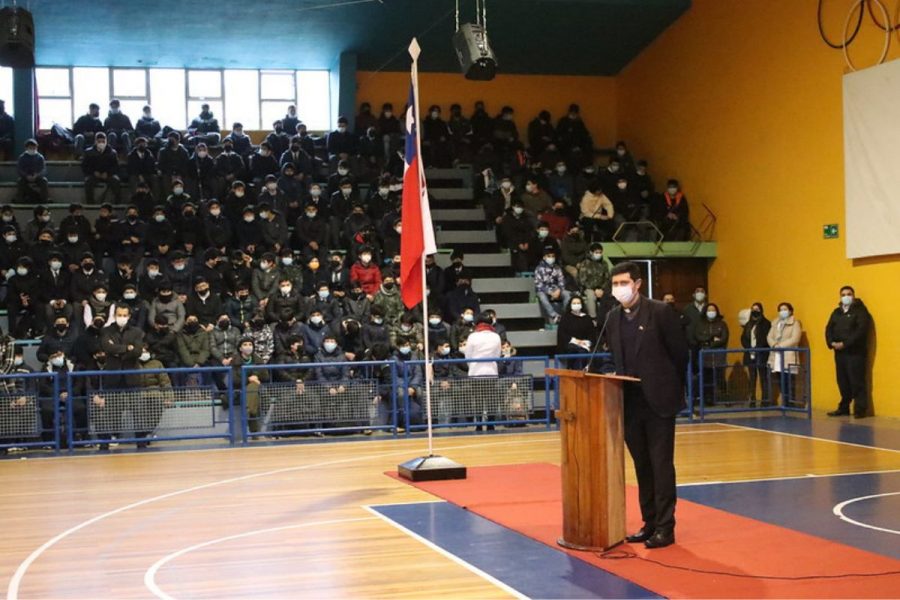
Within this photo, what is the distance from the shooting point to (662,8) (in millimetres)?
22266

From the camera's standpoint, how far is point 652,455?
7.30 metres

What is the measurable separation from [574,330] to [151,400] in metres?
6.37

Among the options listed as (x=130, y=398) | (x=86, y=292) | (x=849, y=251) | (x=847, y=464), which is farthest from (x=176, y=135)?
(x=847, y=464)

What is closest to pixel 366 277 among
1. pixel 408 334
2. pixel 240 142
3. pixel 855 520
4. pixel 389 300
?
pixel 389 300

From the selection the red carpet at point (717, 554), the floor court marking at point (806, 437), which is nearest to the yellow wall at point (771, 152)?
the floor court marking at point (806, 437)

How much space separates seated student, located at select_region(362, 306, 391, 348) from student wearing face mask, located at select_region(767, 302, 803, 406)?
558 cm

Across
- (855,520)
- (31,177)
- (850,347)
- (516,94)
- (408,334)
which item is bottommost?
(855,520)

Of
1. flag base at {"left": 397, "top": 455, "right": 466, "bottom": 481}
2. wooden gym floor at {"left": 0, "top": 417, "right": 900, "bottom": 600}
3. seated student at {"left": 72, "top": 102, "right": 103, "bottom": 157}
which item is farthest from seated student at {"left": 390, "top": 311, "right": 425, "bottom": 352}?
seated student at {"left": 72, "top": 102, "right": 103, "bottom": 157}

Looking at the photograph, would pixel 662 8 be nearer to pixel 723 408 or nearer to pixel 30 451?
pixel 723 408

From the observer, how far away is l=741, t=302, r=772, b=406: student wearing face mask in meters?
17.2

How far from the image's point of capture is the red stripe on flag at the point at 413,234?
10820 millimetres

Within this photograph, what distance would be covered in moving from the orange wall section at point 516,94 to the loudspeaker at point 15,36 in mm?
10415

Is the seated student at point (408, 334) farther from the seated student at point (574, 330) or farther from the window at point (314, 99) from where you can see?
the window at point (314, 99)

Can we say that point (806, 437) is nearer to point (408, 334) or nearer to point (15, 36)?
point (408, 334)
